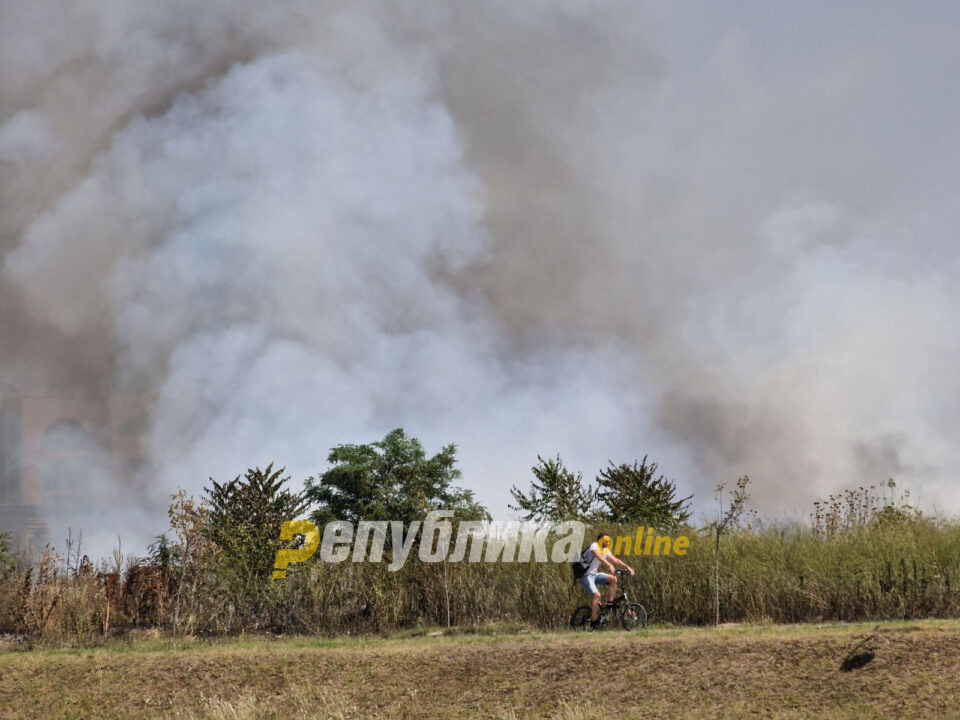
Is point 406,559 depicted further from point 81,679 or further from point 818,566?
point 818,566

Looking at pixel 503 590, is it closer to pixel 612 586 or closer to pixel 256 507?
pixel 612 586

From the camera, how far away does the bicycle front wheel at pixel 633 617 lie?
1861 centimetres

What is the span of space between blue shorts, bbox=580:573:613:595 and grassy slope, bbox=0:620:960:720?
1223 millimetres

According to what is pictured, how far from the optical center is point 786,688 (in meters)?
14.1

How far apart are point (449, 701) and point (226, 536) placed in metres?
12.0

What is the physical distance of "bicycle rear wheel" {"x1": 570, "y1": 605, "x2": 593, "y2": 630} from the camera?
754 inches

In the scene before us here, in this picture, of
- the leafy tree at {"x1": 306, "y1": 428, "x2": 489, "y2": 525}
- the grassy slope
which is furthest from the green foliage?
the grassy slope

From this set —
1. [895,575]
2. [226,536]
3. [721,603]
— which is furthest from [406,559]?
[895,575]

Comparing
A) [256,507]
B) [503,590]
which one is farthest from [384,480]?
[503,590]

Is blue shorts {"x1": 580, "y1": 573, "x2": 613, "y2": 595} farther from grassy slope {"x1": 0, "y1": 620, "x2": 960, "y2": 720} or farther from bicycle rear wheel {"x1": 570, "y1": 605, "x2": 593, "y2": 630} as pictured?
grassy slope {"x1": 0, "y1": 620, "x2": 960, "y2": 720}

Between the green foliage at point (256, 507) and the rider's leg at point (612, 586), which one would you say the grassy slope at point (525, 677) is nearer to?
the rider's leg at point (612, 586)

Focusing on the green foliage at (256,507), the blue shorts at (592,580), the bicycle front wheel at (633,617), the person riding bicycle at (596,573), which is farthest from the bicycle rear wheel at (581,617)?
the green foliage at (256,507)

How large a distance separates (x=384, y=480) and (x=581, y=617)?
20382mm

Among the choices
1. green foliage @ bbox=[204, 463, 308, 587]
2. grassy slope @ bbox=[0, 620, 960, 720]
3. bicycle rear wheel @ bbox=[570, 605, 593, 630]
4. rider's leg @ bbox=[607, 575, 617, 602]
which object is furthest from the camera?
green foliage @ bbox=[204, 463, 308, 587]
